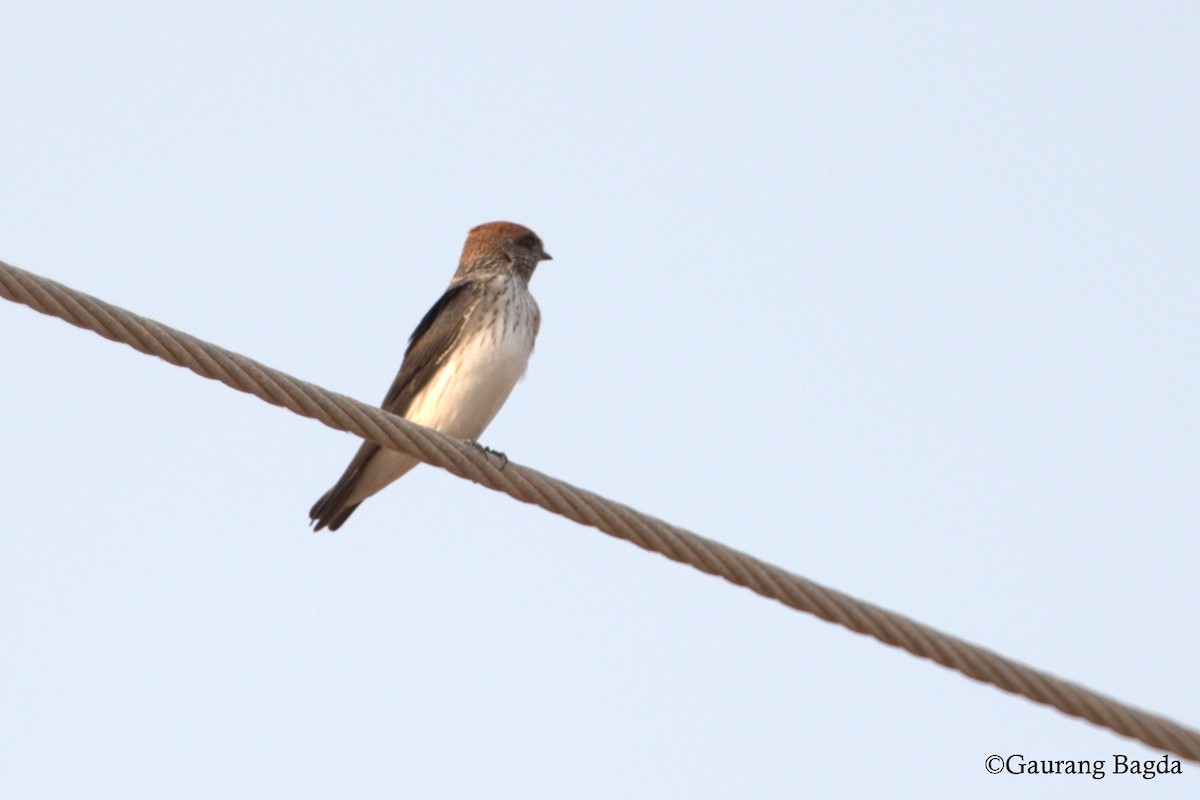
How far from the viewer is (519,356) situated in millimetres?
7520

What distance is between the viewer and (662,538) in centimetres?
454

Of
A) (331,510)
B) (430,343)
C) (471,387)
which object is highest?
(430,343)

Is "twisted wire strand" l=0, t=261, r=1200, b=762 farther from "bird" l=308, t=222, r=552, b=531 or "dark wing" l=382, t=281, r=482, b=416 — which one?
"dark wing" l=382, t=281, r=482, b=416

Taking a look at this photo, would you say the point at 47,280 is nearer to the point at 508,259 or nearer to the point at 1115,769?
the point at 1115,769

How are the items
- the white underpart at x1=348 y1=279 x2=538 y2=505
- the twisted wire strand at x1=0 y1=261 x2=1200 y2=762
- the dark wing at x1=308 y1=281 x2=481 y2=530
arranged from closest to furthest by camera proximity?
the twisted wire strand at x1=0 y1=261 x2=1200 y2=762 → the white underpart at x1=348 y1=279 x2=538 y2=505 → the dark wing at x1=308 y1=281 x2=481 y2=530

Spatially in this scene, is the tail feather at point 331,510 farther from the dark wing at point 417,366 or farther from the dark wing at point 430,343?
the dark wing at point 430,343

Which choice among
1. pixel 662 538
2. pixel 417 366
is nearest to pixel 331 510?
pixel 417 366

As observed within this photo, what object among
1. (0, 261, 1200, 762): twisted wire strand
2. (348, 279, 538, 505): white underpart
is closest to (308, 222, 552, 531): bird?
(348, 279, 538, 505): white underpart

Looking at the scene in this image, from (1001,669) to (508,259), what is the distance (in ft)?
14.9

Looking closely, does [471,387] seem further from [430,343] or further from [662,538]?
[662,538]

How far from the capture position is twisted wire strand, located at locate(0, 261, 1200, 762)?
418 centimetres

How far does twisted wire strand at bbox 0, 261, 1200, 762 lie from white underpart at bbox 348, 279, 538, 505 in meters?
2.70

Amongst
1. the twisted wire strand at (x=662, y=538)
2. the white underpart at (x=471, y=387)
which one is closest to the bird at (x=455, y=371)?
the white underpart at (x=471, y=387)

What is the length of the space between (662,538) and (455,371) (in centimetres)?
308
